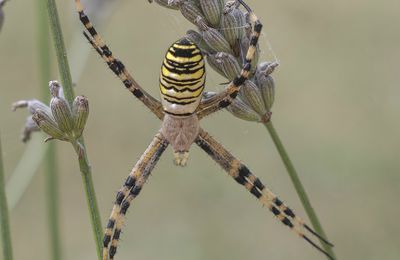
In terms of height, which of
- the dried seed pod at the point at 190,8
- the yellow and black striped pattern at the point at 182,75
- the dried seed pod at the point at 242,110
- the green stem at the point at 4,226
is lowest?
the green stem at the point at 4,226

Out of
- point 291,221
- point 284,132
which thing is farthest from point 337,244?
point 291,221

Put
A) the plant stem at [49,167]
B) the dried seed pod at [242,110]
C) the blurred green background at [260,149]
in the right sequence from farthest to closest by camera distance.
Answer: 1. the blurred green background at [260,149]
2. the plant stem at [49,167]
3. the dried seed pod at [242,110]

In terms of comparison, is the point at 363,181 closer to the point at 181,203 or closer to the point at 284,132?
the point at 284,132

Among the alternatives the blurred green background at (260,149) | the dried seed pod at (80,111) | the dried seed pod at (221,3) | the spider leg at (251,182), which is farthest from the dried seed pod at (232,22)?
the blurred green background at (260,149)

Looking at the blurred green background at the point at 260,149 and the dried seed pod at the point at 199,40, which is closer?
the dried seed pod at the point at 199,40

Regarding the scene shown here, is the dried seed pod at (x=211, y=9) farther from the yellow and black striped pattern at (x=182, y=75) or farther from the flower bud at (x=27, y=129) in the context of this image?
the flower bud at (x=27, y=129)

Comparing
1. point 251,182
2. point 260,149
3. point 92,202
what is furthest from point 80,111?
point 260,149

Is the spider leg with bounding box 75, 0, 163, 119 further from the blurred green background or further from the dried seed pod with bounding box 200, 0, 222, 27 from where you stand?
the blurred green background
